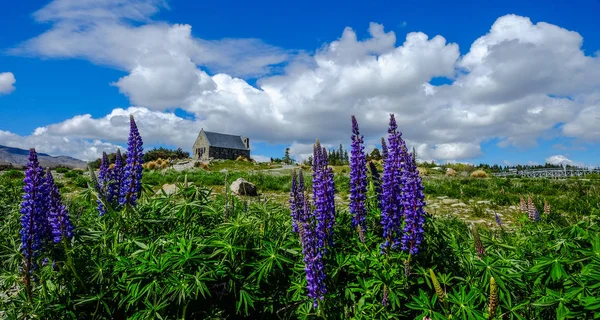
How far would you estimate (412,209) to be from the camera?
3379 mm

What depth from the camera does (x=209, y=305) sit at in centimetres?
352

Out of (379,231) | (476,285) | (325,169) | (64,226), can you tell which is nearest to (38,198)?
(64,226)

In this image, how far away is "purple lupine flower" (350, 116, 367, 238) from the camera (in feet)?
12.4

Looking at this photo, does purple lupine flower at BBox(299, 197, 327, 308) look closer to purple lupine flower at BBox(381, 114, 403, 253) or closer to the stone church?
purple lupine flower at BBox(381, 114, 403, 253)

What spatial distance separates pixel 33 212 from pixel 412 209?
3.59 meters

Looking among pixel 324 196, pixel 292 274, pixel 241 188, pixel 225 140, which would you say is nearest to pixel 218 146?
pixel 225 140

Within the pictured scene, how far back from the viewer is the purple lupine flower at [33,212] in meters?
3.47

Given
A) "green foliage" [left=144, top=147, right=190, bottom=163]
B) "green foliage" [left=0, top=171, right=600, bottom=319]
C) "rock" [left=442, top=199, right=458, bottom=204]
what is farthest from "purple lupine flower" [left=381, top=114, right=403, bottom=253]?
"green foliage" [left=144, top=147, right=190, bottom=163]

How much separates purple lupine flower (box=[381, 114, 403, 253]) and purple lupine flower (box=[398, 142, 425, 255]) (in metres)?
0.11

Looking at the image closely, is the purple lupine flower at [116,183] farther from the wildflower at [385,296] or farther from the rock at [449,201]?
the rock at [449,201]

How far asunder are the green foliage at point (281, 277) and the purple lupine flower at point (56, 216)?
202 millimetres

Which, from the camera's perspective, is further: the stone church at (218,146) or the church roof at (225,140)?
the church roof at (225,140)

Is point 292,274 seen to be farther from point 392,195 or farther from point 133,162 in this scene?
point 133,162

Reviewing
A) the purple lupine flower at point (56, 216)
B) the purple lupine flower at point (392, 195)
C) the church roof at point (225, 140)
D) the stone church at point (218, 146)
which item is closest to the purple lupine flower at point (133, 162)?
the purple lupine flower at point (56, 216)
